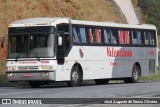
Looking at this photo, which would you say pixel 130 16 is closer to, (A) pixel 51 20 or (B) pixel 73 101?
(A) pixel 51 20

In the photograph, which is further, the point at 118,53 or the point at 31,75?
the point at 118,53

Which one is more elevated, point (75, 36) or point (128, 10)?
point (128, 10)

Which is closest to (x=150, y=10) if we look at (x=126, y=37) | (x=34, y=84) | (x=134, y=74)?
(x=134, y=74)

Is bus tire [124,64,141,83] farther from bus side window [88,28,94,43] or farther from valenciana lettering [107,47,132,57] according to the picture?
bus side window [88,28,94,43]

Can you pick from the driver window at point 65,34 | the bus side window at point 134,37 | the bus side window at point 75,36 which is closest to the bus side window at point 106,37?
the bus side window at point 134,37

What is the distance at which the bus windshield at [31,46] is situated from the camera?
93.2 ft

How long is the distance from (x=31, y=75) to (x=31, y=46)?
4.36 ft

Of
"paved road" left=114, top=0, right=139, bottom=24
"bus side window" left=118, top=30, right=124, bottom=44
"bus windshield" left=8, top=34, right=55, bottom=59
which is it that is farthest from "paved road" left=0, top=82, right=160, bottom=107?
"paved road" left=114, top=0, right=139, bottom=24

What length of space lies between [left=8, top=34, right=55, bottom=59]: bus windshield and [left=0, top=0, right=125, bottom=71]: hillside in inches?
329

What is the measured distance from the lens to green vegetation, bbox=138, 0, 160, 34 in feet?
242

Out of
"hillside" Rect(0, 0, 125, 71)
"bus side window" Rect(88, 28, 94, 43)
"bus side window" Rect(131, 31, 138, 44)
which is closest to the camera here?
"bus side window" Rect(88, 28, 94, 43)

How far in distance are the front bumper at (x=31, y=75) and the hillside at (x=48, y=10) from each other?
878cm

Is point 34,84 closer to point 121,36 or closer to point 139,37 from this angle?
point 121,36

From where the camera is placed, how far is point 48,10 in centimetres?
4631
